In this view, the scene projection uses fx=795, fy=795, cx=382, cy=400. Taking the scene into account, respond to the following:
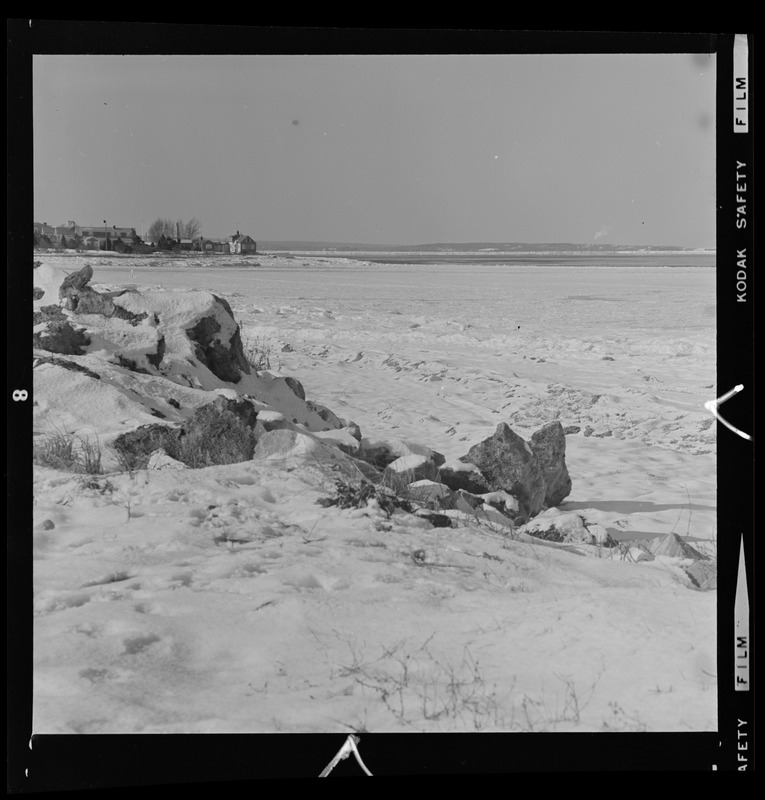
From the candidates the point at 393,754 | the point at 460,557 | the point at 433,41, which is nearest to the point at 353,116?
the point at 433,41

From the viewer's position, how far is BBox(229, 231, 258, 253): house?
11.5 feet

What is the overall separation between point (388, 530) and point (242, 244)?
1.40 meters

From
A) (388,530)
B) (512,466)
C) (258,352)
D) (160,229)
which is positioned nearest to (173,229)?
(160,229)

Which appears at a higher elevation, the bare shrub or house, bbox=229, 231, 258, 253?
house, bbox=229, 231, 258, 253

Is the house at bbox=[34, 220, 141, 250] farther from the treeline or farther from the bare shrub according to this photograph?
the bare shrub

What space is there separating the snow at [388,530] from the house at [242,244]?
6 centimetres

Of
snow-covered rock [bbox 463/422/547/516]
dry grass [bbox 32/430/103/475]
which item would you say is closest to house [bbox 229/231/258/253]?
dry grass [bbox 32/430/103/475]

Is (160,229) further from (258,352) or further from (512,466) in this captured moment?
(512,466)

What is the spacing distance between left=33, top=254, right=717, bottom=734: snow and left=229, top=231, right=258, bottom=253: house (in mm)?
56

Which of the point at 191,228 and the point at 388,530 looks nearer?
the point at 388,530

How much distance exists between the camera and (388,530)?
3318mm

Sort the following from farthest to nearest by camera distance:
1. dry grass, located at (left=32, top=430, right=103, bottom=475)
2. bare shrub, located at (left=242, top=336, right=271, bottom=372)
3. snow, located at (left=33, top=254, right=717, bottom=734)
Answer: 1. bare shrub, located at (left=242, top=336, right=271, bottom=372)
2. dry grass, located at (left=32, top=430, right=103, bottom=475)
3. snow, located at (left=33, top=254, right=717, bottom=734)
